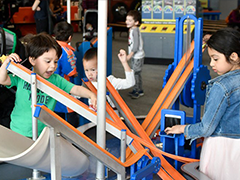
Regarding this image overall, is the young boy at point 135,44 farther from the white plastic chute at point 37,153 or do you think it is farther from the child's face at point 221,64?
the white plastic chute at point 37,153

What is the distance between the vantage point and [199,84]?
10.2 feet

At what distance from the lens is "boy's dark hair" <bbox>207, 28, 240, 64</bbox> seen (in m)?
2.31

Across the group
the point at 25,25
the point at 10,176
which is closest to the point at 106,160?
the point at 10,176

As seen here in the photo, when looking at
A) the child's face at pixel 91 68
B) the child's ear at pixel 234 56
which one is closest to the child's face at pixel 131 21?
the child's face at pixel 91 68

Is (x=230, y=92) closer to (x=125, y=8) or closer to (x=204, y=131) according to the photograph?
(x=204, y=131)

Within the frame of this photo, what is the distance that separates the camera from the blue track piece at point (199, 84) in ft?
9.98

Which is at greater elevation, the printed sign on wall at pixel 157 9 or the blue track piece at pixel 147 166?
the printed sign on wall at pixel 157 9

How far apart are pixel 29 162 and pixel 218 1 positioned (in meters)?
15.6

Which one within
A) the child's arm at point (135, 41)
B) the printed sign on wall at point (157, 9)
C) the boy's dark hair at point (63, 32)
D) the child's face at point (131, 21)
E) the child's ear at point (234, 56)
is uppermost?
the printed sign on wall at point (157, 9)

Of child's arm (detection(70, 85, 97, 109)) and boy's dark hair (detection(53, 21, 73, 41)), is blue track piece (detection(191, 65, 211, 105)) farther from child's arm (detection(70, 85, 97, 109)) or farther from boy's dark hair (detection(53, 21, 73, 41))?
boy's dark hair (detection(53, 21, 73, 41))

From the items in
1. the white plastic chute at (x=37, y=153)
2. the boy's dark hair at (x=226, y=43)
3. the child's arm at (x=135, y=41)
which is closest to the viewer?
the white plastic chute at (x=37, y=153)

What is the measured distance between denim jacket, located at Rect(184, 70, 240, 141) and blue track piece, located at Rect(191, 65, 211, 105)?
0.66 meters

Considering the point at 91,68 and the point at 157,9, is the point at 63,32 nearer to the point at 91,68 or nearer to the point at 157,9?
the point at 91,68

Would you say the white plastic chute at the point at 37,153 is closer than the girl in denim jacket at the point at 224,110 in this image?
Yes
